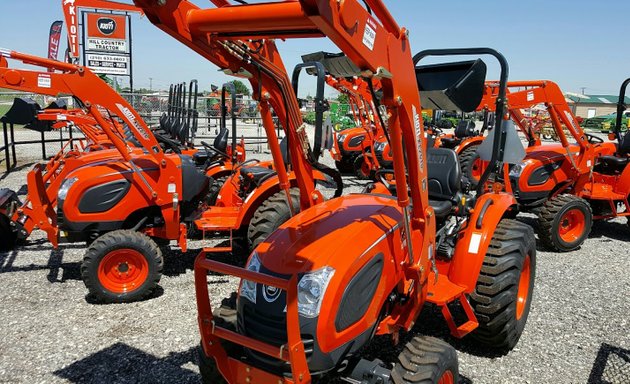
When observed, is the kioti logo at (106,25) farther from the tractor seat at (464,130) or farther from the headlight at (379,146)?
the tractor seat at (464,130)

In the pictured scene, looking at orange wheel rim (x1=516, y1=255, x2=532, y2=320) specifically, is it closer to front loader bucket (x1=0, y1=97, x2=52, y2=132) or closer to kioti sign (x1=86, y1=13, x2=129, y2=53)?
front loader bucket (x1=0, y1=97, x2=52, y2=132)

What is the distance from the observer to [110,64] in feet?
64.5

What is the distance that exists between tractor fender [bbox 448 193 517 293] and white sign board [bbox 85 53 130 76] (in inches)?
734

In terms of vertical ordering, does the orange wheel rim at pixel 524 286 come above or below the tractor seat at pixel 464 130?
below

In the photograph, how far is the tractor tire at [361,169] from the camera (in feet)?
42.6

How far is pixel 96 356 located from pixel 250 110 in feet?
57.2

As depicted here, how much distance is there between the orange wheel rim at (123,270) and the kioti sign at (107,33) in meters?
16.8

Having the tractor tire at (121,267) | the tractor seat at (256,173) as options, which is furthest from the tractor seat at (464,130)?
the tractor tire at (121,267)

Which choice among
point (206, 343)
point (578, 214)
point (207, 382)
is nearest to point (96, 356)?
point (207, 382)

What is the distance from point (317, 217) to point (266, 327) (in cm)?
87

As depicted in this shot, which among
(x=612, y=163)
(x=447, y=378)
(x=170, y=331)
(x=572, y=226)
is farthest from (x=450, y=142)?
(x=447, y=378)

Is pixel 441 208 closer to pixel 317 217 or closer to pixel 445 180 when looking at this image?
pixel 445 180

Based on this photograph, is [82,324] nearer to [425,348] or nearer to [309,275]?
[309,275]

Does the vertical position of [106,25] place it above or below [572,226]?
above
